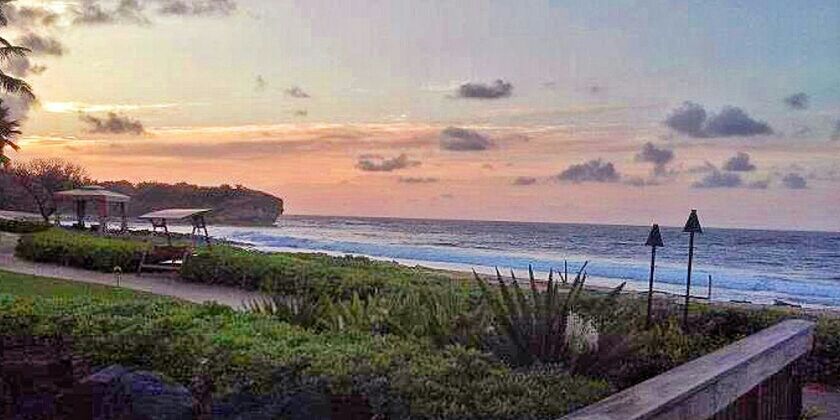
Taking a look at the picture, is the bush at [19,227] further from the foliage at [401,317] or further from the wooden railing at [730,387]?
the wooden railing at [730,387]

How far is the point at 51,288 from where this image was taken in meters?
15.9

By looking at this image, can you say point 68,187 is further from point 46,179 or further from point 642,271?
point 642,271

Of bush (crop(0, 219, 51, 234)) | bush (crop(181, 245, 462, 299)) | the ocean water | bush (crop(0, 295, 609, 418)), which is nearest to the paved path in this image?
bush (crop(181, 245, 462, 299))

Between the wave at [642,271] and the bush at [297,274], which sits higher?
the bush at [297,274]

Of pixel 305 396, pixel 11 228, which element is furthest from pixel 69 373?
pixel 11 228

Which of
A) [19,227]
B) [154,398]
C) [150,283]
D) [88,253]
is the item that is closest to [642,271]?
[19,227]

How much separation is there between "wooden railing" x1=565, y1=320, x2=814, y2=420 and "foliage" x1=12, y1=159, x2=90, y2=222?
5364cm

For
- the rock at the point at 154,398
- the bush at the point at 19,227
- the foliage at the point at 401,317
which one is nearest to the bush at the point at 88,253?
the bush at the point at 19,227

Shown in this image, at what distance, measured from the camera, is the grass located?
14883mm

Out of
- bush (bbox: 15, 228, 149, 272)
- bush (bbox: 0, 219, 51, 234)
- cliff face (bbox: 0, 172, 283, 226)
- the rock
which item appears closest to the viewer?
the rock

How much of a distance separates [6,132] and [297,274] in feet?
86.7

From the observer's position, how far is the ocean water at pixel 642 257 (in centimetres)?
3647

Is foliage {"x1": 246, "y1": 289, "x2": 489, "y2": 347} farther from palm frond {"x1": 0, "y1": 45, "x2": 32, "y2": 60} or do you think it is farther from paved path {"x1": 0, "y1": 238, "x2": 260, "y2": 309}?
palm frond {"x1": 0, "y1": 45, "x2": 32, "y2": 60}

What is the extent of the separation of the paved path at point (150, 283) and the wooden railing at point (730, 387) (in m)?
11.2
